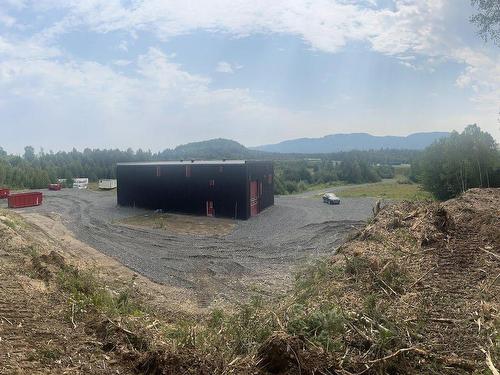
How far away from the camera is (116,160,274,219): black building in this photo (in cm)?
3120

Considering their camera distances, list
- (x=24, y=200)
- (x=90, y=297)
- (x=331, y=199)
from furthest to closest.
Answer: (x=331, y=199) → (x=24, y=200) → (x=90, y=297)

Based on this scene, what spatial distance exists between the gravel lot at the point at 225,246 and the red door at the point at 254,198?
0.88 meters

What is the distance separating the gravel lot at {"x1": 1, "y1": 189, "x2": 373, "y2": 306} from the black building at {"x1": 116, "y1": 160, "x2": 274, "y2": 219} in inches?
61.4

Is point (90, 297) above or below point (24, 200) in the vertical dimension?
below

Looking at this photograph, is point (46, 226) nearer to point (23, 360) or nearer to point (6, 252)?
point (6, 252)

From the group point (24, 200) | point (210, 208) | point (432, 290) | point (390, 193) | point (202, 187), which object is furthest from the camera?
point (390, 193)

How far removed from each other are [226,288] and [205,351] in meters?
10.5

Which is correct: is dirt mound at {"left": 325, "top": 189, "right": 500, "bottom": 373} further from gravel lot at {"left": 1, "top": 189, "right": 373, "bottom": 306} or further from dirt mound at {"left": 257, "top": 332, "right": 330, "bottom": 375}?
gravel lot at {"left": 1, "top": 189, "right": 373, "bottom": 306}

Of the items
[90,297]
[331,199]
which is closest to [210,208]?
[331,199]

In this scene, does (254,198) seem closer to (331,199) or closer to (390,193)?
(331,199)

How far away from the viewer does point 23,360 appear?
4223 mm

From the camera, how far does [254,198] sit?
33.5 metres

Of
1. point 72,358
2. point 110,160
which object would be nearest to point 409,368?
point 72,358

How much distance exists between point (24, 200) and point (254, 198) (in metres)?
21.6
